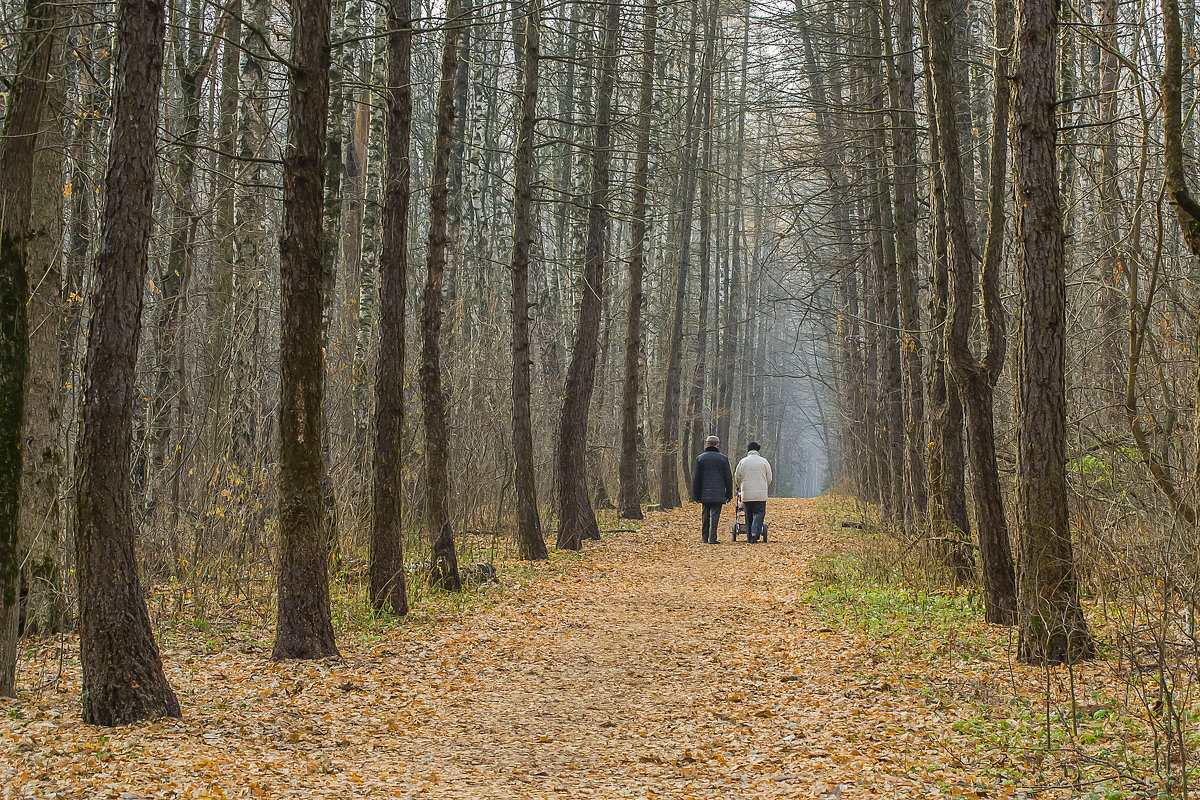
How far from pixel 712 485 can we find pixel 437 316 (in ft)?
27.9

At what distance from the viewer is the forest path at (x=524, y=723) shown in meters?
4.70

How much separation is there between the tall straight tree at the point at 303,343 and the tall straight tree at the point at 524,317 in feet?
20.4

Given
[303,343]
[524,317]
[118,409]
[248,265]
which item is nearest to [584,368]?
[524,317]

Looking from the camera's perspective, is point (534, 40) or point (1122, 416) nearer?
point (1122, 416)

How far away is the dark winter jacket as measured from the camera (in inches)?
680

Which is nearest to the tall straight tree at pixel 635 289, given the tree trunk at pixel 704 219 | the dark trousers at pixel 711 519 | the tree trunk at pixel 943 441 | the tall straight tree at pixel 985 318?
the tree trunk at pixel 704 219

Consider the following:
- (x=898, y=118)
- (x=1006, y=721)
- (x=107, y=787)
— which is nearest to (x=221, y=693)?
(x=107, y=787)

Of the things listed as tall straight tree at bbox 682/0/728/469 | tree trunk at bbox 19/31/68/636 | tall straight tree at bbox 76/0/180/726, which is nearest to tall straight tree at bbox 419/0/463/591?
tree trunk at bbox 19/31/68/636

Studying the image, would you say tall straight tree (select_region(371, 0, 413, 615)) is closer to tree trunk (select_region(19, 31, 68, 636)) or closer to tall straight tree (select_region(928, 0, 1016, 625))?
Answer: tree trunk (select_region(19, 31, 68, 636))

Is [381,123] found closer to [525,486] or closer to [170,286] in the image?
[170,286]

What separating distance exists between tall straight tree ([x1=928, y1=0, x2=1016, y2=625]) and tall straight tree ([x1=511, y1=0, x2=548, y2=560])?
6.23 m

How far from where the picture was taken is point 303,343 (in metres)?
7.00

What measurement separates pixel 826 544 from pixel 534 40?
9.92 metres

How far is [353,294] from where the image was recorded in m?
17.6
